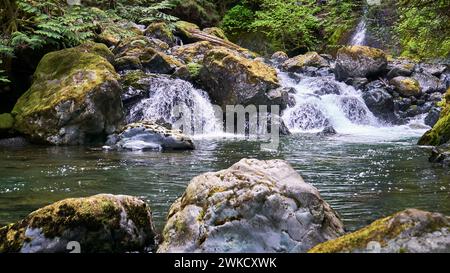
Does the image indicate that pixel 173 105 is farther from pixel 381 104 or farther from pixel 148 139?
pixel 381 104

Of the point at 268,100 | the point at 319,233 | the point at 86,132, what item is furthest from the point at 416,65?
the point at 319,233

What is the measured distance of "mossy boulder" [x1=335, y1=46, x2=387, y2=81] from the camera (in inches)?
818

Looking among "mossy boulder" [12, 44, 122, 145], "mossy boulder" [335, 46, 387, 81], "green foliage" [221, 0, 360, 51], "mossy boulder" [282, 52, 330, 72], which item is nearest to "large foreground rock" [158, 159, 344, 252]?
"mossy boulder" [12, 44, 122, 145]

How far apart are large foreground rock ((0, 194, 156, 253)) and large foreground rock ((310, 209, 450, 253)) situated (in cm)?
189

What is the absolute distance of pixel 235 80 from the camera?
53.6ft

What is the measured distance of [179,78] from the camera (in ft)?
56.6

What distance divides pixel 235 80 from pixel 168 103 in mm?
2303

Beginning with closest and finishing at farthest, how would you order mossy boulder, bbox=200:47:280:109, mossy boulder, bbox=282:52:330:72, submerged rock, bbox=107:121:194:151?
submerged rock, bbox=107:121:194:151
mossy boulder, bbox=200:47:280:109
mossy boulder, bbox=282:52:330:72

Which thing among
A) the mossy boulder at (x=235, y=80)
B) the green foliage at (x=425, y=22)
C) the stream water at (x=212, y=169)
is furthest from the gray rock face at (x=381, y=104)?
the green foliage at (x=425, y=22)

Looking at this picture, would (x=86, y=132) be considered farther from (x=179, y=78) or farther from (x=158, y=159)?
(x=179, y=78)

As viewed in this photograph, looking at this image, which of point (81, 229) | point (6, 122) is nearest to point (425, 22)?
point (81, 229)

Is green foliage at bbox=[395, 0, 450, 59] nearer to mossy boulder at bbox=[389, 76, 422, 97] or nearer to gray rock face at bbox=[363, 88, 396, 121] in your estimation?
gray rock face at bbox=[363, 88, 396, 121]

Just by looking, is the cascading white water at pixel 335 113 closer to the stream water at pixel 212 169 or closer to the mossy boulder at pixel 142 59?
the stream water at pixel 212 169

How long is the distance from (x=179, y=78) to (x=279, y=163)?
41.1ft
